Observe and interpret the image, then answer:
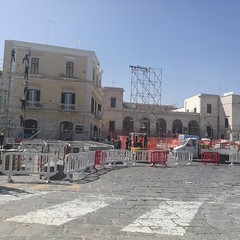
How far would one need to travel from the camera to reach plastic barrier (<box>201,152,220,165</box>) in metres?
22.8

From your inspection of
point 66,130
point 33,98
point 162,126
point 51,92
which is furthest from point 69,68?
point 162,126

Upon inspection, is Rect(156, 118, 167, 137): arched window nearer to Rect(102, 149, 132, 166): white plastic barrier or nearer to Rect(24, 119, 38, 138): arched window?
Rect(24, 119, 38, 138): arched window

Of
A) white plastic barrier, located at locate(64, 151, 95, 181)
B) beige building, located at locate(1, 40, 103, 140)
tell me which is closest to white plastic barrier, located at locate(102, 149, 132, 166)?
white plastic barrier, located at locate(64, 151, 95, 181)

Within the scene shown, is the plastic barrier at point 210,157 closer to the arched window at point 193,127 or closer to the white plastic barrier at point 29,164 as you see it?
the white plastic barrier at point 29,164

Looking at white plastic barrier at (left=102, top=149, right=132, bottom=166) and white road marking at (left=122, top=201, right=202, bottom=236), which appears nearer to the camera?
white road marking at (left=122, top=201, right=202, bottom=236)

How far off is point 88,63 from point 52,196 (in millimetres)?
36416

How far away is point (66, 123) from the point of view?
42344mm

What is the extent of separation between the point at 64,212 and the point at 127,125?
59.4 meters

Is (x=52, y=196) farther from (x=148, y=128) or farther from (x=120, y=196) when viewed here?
(x=148, y=128)

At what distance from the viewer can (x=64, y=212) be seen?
6934 mm

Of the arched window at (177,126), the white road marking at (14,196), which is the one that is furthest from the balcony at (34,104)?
the arched window at (177,126)

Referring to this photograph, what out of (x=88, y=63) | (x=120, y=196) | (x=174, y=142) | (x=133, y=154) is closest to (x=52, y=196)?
(x=120, y=196)

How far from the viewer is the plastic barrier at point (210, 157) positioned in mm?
22786

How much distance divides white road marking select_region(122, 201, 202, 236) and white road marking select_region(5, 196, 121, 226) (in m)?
1.24
